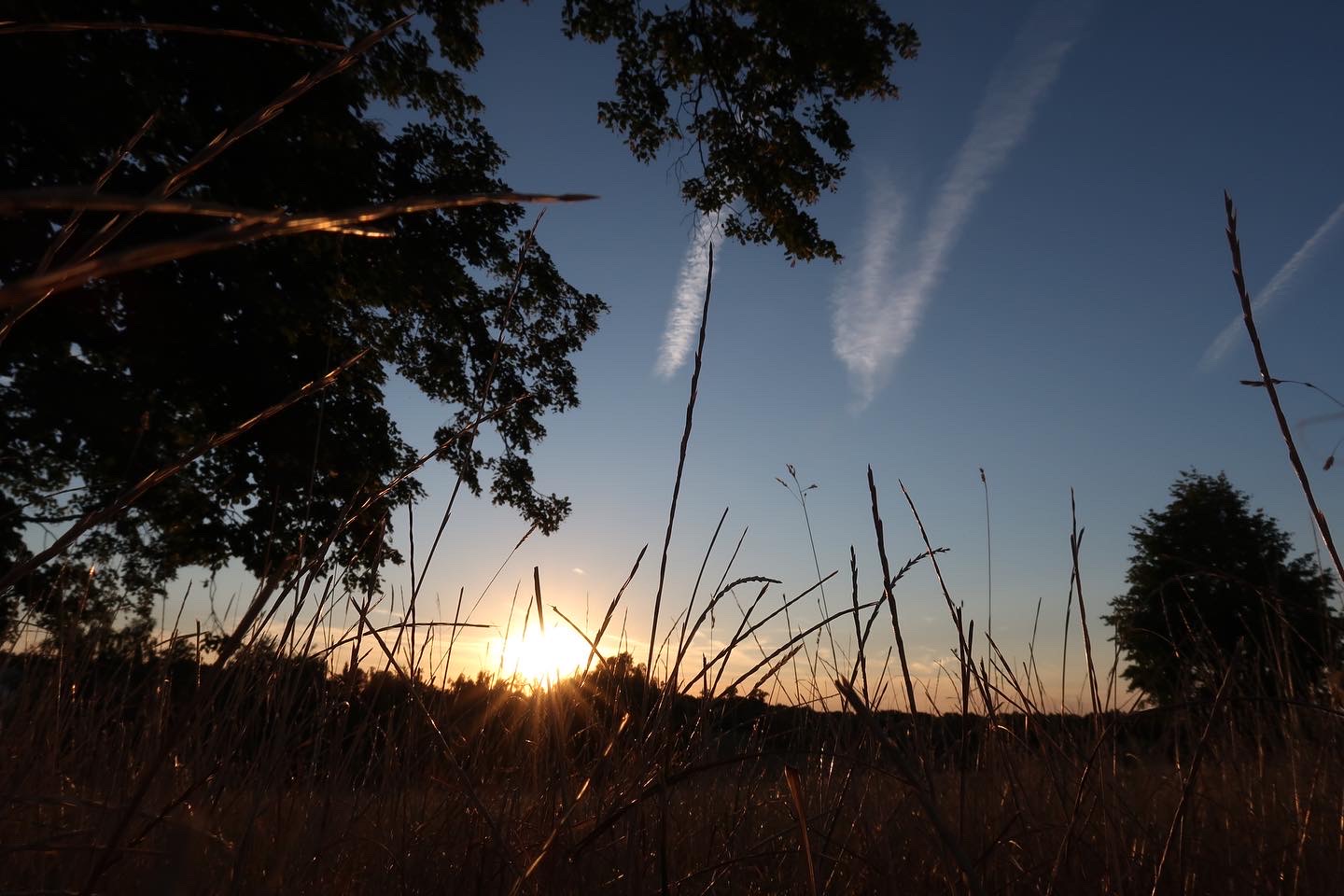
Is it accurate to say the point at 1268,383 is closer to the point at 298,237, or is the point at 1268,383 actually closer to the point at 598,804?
the point at 598,804

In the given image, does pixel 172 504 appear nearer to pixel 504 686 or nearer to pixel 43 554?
pixel 504 686

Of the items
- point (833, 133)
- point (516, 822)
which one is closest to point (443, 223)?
point (833, 133)

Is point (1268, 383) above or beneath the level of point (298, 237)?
beneath

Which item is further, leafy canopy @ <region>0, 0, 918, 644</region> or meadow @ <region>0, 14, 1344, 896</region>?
leafy canopy @ <region>0, 0, 918, 644</region>

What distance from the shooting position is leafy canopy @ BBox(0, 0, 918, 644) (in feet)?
25.5

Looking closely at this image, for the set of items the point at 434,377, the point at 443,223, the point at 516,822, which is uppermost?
the point at 443,223

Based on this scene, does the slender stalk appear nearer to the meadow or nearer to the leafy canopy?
the meadow

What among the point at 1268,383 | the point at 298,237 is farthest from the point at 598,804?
the point at 298,237

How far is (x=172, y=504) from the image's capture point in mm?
9969

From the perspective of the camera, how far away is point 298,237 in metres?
9.02

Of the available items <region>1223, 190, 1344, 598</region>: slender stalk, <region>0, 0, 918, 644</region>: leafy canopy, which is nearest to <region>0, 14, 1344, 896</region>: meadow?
<region>1223, 190, 1344, 598</region>: slender stalk

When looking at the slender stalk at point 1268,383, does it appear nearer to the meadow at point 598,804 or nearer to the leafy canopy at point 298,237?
the meadow at point 598,804

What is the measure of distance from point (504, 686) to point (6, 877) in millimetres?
1224

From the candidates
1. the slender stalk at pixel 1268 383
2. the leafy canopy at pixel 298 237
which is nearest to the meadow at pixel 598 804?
the slender stalk at pixel 1268 383
